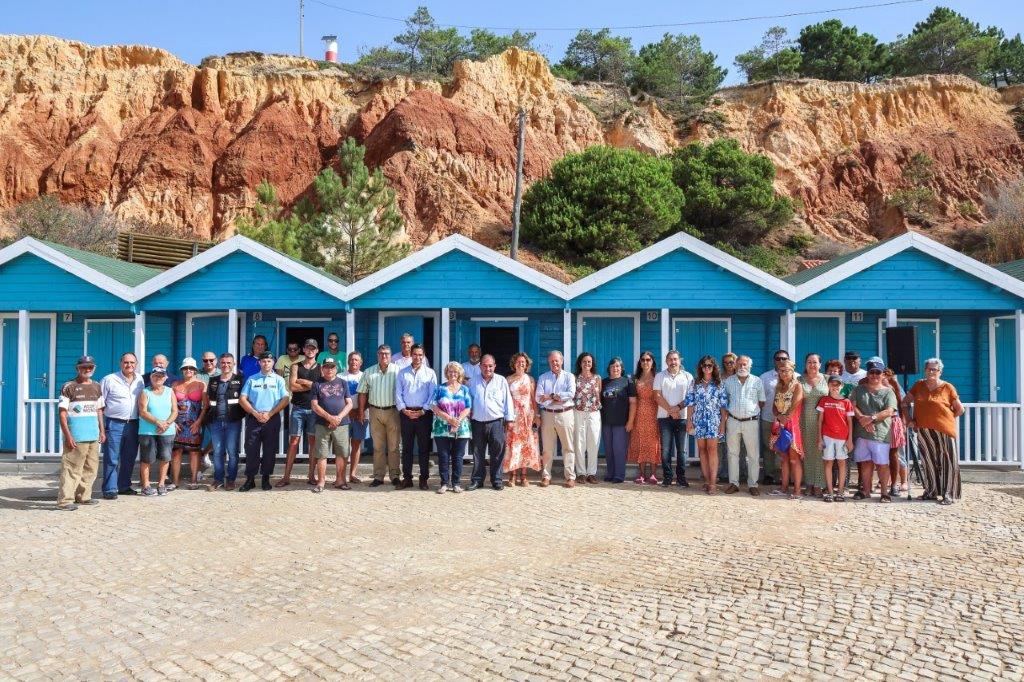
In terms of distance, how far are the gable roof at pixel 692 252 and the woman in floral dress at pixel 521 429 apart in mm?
1891

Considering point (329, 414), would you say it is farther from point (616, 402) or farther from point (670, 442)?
point (670, 442)

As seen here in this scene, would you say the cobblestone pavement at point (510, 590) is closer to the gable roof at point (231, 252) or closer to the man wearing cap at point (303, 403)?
the man wearing cap at point (303, 403)

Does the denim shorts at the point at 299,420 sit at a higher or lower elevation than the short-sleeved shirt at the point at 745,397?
lower

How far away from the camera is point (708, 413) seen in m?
8.91

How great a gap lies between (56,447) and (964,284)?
12.7 m

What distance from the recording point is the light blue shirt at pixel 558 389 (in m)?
9.23

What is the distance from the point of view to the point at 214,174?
38.8m

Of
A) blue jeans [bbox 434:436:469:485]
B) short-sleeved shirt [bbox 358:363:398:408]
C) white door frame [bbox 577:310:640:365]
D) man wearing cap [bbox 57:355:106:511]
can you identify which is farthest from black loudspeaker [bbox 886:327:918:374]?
man wearing cap [bbox 57:355:106:511]

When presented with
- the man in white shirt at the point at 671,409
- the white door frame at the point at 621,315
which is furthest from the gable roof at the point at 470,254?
the man in white shirt at the point at 671,409

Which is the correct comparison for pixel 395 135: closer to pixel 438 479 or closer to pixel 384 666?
pixel 438 479

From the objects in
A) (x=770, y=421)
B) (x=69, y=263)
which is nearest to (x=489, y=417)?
(x=770, y=421)

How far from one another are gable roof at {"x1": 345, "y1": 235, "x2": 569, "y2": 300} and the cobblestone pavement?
3.61 metres

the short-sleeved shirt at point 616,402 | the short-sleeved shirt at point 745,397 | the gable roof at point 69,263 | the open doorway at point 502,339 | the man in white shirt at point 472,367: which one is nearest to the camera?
the short-sleeved shirt at point 745,397

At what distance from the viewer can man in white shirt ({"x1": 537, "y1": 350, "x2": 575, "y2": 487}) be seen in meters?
9.24
